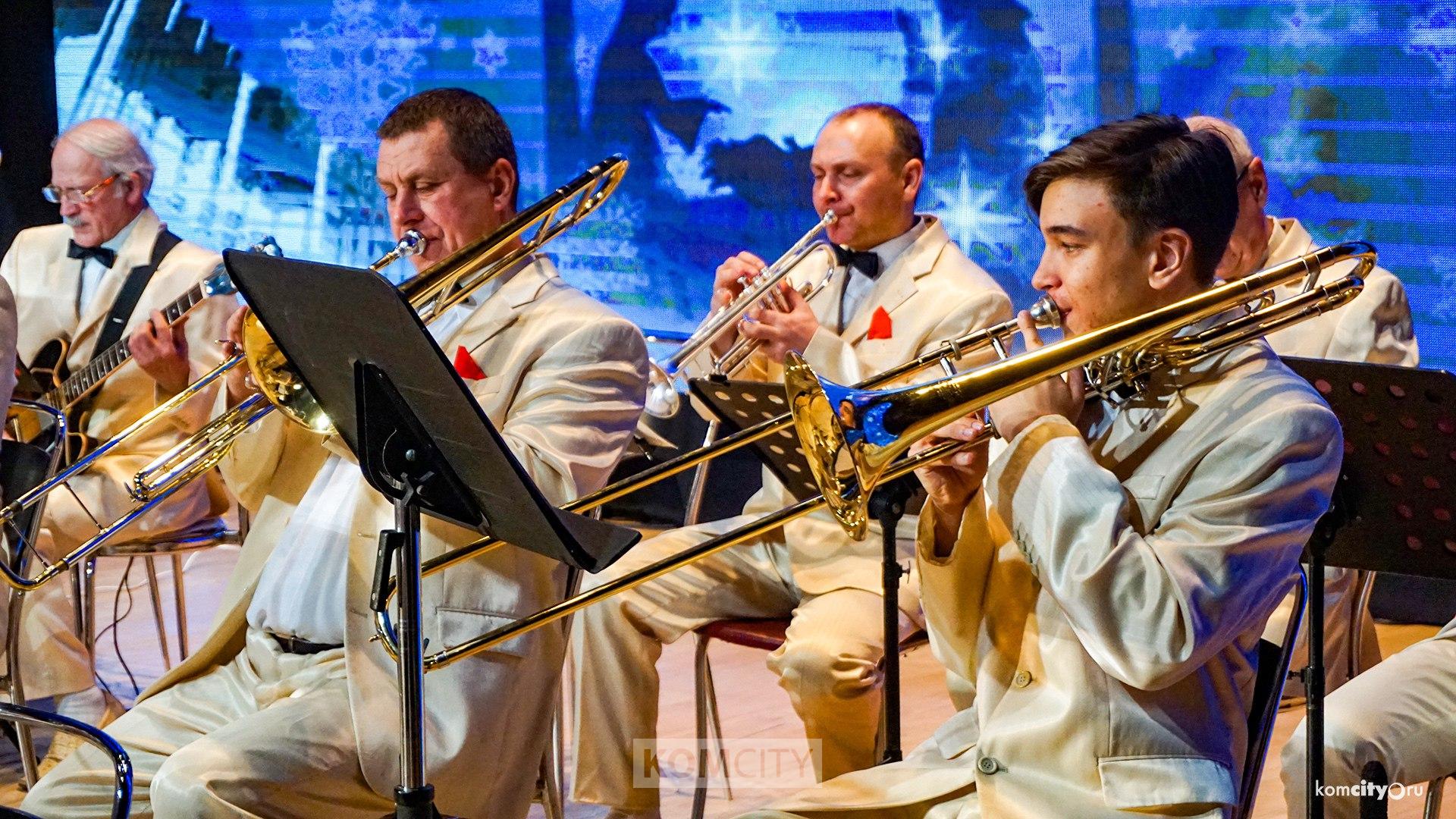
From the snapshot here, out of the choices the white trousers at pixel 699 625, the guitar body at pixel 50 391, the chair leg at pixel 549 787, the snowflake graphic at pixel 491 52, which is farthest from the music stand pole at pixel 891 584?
the snowflake graphic at pixel 491 52

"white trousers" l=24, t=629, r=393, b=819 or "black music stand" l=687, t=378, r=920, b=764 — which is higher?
"black music stand" l=687, t=378, r=920, b=764

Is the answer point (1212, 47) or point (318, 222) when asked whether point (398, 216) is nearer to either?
point (1212, 47)

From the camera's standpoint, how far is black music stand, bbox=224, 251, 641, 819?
1981 millimetres

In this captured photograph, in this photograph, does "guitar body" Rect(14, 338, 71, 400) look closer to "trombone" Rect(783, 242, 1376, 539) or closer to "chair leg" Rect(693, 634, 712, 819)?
"chair leg" Rect(693, 634, 712, 819)

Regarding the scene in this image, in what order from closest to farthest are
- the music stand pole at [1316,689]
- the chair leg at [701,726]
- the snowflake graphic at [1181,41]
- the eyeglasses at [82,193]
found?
the music stand pole at [1316,689] → the chair leg at [701,726] → the eyeglasses at [82,193] → the snowflake graphic at [1181,41]

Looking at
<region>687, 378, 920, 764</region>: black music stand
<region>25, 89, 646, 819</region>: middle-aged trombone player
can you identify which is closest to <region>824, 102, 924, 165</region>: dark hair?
<region>687, 378, 920, 764</region>: black music stand

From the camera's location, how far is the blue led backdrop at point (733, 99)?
536cm

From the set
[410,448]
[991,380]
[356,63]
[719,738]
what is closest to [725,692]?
[719,738]

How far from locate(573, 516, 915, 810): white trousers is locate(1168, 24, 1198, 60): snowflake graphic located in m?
2.72

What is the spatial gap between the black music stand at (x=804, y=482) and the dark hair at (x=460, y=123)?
0.63 m

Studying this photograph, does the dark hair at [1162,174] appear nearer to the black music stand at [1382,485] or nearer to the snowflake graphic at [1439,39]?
the black music stand at [1382,485]

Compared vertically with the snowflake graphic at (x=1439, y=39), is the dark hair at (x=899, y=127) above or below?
below

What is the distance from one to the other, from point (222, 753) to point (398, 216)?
43.1 inches

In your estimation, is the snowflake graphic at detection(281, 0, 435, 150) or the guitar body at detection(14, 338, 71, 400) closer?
the guitar body at detection(14, 338, 71, 400)
